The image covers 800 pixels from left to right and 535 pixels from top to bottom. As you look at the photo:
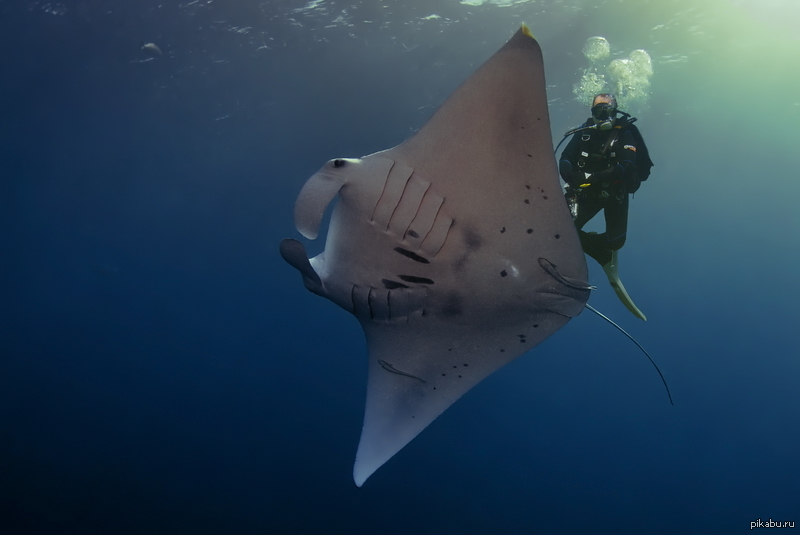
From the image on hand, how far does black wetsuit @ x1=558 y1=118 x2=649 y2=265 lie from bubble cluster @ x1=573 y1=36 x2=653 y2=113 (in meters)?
9.29

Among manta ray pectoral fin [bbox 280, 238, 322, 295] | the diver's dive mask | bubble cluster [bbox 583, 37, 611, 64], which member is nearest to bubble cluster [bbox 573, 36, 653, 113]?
bubble cluster [bbox 583, 37, 611, 64]

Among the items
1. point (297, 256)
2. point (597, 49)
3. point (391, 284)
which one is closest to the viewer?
point (297, 256)

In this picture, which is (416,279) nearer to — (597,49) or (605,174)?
(605,174)

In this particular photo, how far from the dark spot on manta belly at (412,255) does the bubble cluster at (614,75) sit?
465 inches

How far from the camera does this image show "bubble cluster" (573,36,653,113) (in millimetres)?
11781

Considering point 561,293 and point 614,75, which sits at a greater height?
point 561,293

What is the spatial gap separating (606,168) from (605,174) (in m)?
0.13

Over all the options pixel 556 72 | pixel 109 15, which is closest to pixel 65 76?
pixel 109 15

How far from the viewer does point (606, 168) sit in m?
3.90

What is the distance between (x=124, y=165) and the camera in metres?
16.6

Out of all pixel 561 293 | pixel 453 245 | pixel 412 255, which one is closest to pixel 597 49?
pixel 561 293

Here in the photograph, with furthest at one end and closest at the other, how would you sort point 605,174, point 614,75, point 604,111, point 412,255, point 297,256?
point 614,75 → point 604,111 → point 605,174 → point 412,255 → point 297,256

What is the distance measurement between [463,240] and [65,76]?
15.0m

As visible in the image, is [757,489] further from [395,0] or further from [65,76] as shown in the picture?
[65,76]
